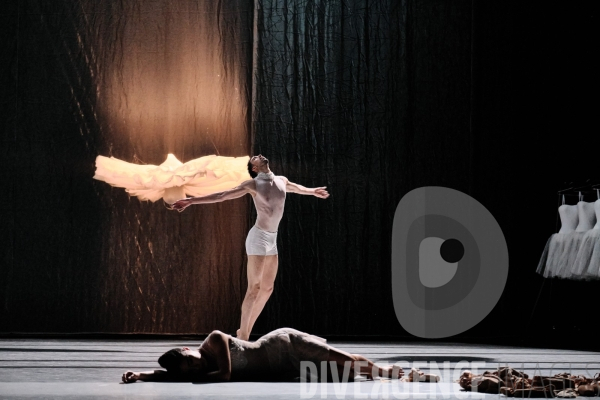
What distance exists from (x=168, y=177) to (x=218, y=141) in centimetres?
54

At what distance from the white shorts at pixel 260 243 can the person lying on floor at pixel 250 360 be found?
2.12 m

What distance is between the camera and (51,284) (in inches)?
290

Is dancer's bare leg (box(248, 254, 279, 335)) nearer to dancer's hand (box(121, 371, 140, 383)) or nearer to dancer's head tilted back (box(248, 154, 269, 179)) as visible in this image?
dancer's head tilted back (box(248, 154, 269, 179))

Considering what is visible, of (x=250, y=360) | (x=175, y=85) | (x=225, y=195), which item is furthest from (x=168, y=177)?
(x=250, y=360)

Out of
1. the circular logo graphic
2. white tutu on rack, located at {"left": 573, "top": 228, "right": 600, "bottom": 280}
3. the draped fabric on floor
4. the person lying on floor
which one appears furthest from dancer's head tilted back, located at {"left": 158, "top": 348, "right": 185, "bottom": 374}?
the circular logo graphic

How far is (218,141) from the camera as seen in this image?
7.55m

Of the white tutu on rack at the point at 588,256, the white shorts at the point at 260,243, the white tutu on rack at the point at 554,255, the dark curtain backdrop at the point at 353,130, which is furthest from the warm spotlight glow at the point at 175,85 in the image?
the white tutu on rack at the point at 588,256

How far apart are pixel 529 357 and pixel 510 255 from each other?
2153 mm

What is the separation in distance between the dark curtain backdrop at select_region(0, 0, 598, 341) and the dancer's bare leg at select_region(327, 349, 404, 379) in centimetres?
348

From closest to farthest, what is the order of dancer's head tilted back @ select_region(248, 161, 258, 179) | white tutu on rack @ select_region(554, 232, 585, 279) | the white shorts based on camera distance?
the white shorts, dancer's head tilted back @ select_region(248, 161, 258, 179), white tutu on rack @ select_region(554, 232, 585, 279)

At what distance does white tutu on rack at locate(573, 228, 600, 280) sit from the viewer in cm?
661

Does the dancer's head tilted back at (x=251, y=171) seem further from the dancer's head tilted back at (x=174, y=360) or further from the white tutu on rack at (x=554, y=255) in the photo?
the white tutu on rack at (x=554, y=255)

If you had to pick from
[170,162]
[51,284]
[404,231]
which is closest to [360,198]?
[404,231]

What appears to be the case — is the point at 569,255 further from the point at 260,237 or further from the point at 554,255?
the point at 260,237
